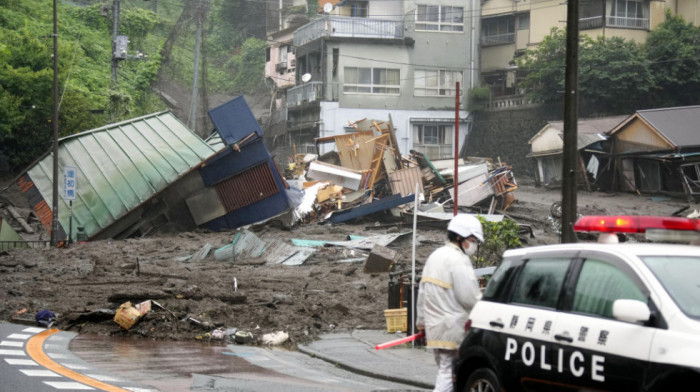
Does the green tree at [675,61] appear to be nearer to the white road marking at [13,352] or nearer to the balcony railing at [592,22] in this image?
the balcony railing at [592,22]

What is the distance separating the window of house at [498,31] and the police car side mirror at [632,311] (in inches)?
1996

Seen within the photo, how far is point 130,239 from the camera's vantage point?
31562 mm

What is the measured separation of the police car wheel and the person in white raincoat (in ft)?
0.80

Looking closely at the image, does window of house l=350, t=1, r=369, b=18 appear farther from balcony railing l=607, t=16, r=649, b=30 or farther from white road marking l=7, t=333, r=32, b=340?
white road marking l=7, t=333, r=32, b=340

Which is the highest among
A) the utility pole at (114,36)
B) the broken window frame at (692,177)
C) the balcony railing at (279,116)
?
the utility pole at (114,36)

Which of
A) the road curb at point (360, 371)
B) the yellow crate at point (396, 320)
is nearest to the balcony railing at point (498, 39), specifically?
the yellow crate at point (396, 320)

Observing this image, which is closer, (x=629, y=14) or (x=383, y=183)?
(x=383, y=183)

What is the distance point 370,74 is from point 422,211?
2128 centimetres

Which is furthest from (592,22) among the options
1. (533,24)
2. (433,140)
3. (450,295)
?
(450,295)

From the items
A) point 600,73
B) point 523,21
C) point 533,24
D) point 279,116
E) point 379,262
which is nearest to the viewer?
point 379,262

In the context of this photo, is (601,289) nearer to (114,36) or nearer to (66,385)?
(66,385)

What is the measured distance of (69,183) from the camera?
30.2 metres

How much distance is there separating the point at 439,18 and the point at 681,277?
1948 inches

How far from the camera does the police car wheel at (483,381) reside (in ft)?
21.2
